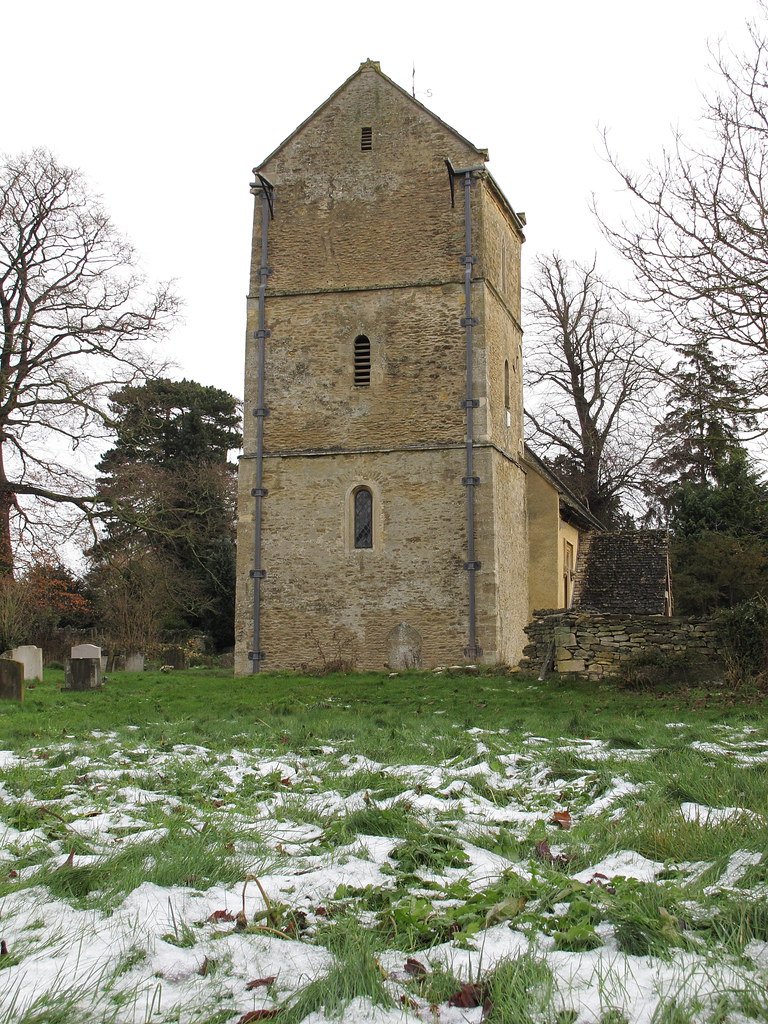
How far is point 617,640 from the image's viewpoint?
51.3 ft

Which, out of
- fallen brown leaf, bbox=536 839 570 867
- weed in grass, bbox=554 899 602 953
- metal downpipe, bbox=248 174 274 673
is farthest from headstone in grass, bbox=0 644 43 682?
weed in grass, bbox=554 899 602 953

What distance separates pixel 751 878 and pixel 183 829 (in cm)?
276

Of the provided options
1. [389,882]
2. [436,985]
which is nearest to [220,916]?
[389,882]

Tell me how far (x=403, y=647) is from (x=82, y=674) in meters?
→ 6.34

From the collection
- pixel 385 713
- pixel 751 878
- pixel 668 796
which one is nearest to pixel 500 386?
pixel 385 713

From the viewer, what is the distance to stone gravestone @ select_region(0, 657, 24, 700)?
1415 cm

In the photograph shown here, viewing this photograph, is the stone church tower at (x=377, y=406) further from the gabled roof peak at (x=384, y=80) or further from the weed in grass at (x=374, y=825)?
the weed in grass at (x=374, y=825)

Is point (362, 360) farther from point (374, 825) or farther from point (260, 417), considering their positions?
point (374, 825)

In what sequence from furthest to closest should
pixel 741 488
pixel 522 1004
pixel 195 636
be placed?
1. pixel 195 636
2. pixel 741 488
3. pixel 522 1004

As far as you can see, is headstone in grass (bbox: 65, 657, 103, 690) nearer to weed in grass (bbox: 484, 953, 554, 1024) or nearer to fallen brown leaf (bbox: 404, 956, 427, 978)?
fallen brown leaf (bbox: 404, 956, 427, 978)

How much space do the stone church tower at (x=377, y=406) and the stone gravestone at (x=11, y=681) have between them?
6388mm

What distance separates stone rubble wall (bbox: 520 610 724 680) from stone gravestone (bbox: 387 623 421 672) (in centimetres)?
369

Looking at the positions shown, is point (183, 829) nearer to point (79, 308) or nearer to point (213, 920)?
point (213, 920)

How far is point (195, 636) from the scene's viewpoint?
34.2m
